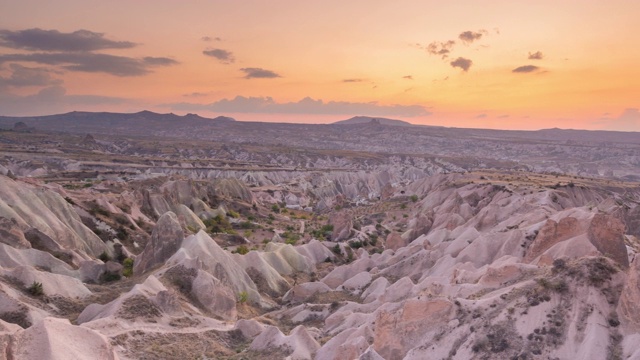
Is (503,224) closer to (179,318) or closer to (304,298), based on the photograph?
(304,298)

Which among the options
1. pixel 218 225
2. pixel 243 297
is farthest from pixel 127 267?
pixel 218 225

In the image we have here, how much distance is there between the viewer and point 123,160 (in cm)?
14800

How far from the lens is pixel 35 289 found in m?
31.1

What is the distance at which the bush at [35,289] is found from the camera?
3098 cm

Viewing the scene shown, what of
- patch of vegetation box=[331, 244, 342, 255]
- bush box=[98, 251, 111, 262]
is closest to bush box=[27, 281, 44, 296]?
bush box=[98, 251, 111, 262]

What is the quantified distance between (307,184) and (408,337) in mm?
110741

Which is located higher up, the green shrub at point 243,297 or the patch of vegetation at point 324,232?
the green shrub at point 243,297

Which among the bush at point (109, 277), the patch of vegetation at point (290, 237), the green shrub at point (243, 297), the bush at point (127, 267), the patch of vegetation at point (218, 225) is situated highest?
the bush at point (109, 277)

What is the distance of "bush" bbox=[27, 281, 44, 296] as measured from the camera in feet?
102

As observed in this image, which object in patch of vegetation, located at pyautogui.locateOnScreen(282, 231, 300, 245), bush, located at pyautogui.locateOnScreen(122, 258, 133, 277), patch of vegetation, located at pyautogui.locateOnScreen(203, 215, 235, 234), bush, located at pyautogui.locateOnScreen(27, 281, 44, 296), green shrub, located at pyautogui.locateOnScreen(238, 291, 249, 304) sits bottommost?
patch of vegetation, located at pyautogui.locateOnScreen(282, 231, 300, 245)

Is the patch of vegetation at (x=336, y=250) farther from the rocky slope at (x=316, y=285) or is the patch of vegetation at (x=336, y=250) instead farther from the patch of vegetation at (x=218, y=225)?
the patch of vegetation at (x=218, y=225)

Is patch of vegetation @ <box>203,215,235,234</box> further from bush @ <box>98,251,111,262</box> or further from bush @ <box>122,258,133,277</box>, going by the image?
bush @ <box>122,258,133,277</box>

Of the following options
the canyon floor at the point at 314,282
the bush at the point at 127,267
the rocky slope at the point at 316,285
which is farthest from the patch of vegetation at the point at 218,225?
the bush at the point at 127,267

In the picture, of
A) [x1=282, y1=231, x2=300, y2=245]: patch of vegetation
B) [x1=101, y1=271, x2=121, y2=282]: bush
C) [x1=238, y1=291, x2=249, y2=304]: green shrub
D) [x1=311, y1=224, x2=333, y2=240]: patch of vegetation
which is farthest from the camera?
[x1=311, y1=224, x2=333, y2=240]: patch of vegetation
